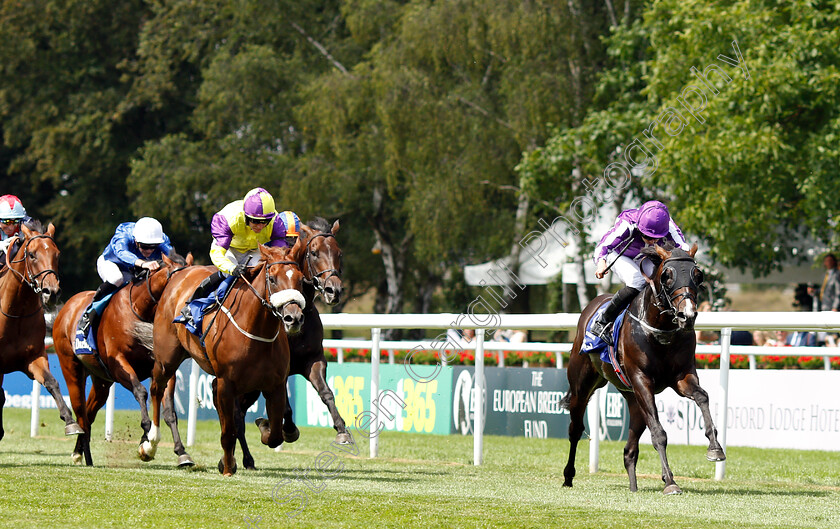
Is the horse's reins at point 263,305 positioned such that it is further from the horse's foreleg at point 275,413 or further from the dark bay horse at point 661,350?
the dark bay horse at point 661,350

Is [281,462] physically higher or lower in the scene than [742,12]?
lower

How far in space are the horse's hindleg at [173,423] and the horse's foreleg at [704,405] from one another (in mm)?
3500

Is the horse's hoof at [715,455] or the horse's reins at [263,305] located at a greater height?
the horse's reins at [263,305]

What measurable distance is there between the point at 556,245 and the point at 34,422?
13.8 metres

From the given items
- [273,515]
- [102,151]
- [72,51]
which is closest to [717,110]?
[273,515]

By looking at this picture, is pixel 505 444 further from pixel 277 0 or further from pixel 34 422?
pixel 277 0

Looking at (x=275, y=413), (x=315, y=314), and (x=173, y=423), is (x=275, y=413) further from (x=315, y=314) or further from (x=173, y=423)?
(x=173, y=423)

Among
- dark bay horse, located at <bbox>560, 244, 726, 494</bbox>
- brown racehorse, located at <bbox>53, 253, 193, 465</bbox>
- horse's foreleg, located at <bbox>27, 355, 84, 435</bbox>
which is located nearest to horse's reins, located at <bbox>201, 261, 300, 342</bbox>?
brown racehorse, located at <bbox>53, 253, 193, 465</bbox>

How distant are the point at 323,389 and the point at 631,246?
2.33m

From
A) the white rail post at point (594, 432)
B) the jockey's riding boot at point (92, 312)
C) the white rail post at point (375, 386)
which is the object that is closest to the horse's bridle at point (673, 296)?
the white rail post at point (594, 432)

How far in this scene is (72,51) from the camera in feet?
105

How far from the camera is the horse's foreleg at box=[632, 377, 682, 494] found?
23.7 feet

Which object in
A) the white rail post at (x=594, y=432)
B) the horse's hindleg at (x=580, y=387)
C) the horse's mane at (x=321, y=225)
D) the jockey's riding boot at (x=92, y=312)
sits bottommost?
the white rail post at (x=594, y=432)

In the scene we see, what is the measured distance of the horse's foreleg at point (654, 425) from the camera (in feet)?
23.7
